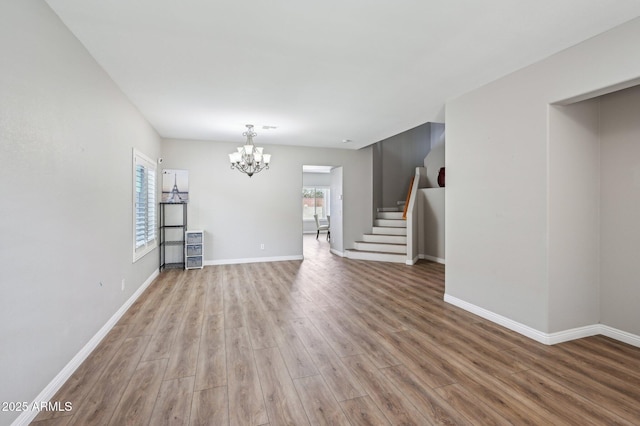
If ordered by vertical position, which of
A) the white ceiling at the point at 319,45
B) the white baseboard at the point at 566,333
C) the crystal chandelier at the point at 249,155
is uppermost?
the white ceiling at the point at 319,45

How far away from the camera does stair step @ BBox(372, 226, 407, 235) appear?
7.43 meters

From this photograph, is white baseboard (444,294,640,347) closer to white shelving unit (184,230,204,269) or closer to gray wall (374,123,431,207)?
white shelving unit (184,230,204,269)

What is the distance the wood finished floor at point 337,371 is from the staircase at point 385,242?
114 inches

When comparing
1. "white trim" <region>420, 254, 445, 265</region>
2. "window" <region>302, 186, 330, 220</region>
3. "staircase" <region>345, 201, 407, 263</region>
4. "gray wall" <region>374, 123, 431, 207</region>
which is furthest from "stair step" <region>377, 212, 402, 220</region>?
"window" <region>302, 186, 330, 220</region>

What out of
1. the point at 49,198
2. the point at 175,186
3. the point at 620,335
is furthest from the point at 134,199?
the point at 620,335

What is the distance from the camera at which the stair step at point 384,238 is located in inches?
283

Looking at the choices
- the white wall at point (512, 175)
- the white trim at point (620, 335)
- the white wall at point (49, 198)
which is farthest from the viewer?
the white trim at point (620, 335)

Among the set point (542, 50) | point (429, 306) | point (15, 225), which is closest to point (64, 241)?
point (15, 225)

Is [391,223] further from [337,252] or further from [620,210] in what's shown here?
[620,210]

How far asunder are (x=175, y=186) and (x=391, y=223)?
5.10m

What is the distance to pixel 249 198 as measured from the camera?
22.3 feet

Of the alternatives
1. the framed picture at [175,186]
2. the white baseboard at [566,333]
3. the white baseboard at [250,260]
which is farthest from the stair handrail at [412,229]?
the framed picture at [175,186]

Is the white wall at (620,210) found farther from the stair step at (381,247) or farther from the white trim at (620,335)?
the stair step at (381,247)

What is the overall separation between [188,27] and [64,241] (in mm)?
1891
